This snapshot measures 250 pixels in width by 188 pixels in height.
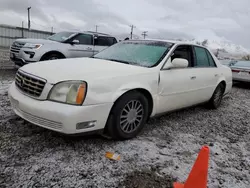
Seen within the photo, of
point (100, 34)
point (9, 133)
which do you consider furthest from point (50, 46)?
point (9, 133)

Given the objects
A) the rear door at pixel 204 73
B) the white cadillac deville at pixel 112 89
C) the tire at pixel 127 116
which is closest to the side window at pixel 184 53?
the white cadillac deville at pixel 112 89

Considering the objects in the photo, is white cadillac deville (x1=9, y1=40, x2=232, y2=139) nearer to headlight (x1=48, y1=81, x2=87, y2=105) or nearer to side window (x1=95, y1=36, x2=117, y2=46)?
headlight (x1=48, y1=81, x2=87, y2=105)

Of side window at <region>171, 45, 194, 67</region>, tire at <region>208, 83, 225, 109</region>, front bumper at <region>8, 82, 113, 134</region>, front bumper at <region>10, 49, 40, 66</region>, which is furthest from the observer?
front bumper at <region>10, 49, 40, 66</region>

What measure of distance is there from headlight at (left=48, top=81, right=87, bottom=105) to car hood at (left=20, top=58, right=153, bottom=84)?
0.23ft

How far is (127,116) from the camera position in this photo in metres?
3.02

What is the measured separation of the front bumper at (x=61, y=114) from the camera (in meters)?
2.46

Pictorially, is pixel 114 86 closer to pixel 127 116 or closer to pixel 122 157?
pixel 127 116

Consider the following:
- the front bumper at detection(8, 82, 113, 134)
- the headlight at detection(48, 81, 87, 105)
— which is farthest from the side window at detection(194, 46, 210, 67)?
the headlight at detection(48, 81, 87, 105)

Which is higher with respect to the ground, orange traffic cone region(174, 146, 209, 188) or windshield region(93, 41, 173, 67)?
windshield region(93, 41, 173, 67)

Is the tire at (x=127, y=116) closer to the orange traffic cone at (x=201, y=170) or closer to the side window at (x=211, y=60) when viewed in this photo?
the orange traffic cone at (x=201, y=170)

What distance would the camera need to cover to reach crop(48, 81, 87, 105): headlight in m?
2.53

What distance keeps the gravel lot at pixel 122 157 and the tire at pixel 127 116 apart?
0.14 m

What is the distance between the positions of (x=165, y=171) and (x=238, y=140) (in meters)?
1.74

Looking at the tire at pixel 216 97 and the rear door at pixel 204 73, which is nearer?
the rear door at pixel 204 73
